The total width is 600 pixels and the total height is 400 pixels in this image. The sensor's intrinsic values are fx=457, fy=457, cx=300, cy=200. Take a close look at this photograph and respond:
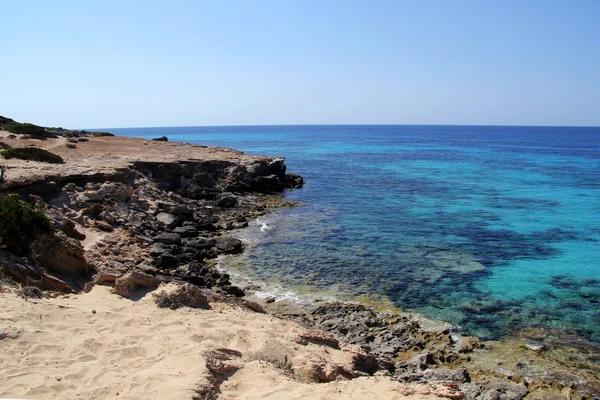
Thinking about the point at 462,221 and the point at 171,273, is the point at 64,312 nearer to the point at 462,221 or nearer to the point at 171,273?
the point at 171,273

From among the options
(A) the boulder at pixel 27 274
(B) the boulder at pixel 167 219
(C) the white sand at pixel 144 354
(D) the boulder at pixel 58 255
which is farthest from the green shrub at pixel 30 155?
(C) the white sand at pixel 144 354

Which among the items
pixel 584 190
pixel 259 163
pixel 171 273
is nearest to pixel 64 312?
pixel 171 273

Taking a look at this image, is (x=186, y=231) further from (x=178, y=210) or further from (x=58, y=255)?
(x=58, y=255)

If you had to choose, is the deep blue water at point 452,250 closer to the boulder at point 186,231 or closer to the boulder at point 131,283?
the boulder at point 186,231

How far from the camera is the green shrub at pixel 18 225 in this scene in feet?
44.3

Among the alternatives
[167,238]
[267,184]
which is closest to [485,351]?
[167,238]

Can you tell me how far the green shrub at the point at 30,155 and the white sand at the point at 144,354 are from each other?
1804 centimetres

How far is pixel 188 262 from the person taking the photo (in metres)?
20.7

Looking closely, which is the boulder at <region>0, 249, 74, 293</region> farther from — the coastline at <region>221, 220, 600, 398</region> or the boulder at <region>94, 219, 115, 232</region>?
the boulder at <region>94, 219, 115, 232</region>

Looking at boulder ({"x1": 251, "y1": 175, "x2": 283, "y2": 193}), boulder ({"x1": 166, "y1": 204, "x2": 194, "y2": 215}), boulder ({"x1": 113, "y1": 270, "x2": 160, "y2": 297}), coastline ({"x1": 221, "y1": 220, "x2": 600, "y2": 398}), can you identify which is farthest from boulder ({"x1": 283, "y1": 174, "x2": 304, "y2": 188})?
boulder ({"x1": 113, "y1": 270, "x2": 160, "y2": 297})

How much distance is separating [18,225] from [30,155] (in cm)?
1497

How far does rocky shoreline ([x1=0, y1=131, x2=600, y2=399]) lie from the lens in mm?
11734

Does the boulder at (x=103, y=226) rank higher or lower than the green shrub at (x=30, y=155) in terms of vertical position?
lower

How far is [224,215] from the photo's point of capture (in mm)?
30609
